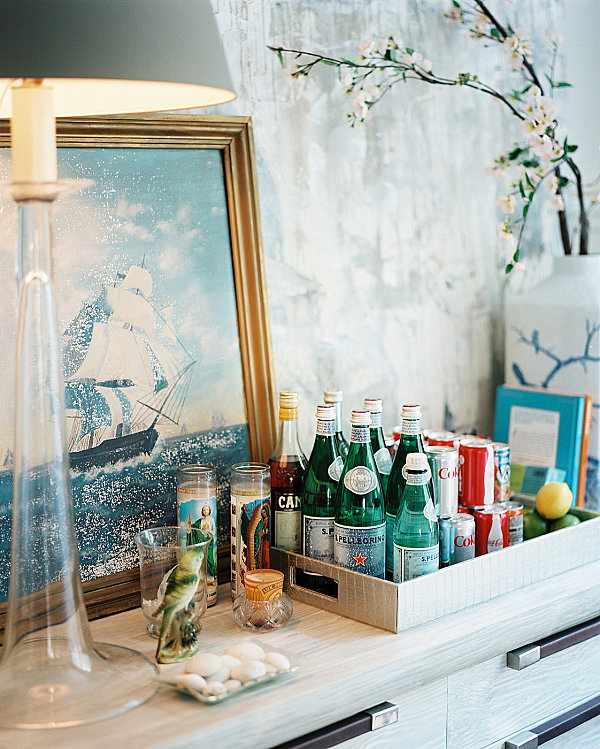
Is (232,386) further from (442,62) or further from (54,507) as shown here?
(442,62)

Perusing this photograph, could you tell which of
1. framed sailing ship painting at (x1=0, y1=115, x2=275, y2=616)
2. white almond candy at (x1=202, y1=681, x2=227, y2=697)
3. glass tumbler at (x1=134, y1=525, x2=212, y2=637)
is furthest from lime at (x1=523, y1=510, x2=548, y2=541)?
white almond candy at (x1=202, y1=681, x2=227, y2=697)

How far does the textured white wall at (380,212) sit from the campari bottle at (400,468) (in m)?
0.31

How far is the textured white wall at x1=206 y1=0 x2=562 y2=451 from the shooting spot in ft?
5.16

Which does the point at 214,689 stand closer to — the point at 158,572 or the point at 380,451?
the point at 158,572

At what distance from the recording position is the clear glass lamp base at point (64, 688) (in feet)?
3.14

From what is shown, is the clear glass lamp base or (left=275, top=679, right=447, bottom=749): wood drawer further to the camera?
(left=275, top=679, right=447, bottom=749): wood drawer

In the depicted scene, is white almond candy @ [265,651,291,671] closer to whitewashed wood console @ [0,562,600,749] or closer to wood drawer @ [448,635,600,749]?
whitewashed wood console @ [0,562,600,749]

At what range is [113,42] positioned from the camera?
85 cm

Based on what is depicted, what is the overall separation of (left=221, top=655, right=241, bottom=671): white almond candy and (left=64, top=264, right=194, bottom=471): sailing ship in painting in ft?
1.27

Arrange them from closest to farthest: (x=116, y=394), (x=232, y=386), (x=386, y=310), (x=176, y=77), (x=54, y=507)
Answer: (x=176, y=77) < (x=54, y=507) < (x=116, y=394) < (x=232, y=386) < (x=386, y=310)

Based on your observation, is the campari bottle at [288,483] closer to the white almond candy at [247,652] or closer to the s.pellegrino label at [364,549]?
the s.pellegrino label at [364,549]

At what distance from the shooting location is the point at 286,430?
139 cm

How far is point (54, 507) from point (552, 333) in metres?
1.20

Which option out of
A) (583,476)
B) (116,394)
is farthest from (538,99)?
(116,394)
